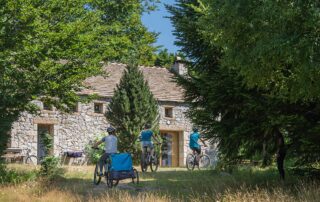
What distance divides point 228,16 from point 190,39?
15.6 ft

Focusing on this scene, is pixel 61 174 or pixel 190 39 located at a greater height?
pixel 190 39

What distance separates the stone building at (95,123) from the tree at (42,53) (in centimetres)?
645

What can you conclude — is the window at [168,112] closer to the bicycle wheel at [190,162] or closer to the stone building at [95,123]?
the stone building at [95,123]

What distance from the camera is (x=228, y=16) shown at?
1025 centimetres

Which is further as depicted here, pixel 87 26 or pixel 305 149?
pixel 87 26

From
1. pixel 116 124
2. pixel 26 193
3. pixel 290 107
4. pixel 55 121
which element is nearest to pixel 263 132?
pixel 290 107

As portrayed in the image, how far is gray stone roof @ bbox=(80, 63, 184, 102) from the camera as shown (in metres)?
28.9

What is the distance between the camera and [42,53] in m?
15.4

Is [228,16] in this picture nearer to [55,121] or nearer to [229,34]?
[229,34]

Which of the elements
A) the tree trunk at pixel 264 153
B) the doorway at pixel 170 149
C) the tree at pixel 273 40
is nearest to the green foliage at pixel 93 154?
the doorway at pixel 170 149

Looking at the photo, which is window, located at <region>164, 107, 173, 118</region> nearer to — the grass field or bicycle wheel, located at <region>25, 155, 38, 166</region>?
bicycle wheel, located at <region>25, 155, 38, 166</region>

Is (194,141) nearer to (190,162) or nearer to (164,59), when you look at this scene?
(190,162)

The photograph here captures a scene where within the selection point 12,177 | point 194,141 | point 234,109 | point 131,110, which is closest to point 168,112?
point 131,110

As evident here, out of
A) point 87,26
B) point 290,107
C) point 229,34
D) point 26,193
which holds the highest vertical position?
point 87,26
